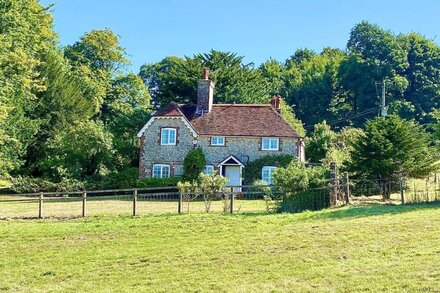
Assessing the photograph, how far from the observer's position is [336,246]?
13398mm

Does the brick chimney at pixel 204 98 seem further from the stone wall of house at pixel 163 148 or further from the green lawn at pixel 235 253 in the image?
the green lawn at pixel 235 253

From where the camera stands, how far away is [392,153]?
24047mm

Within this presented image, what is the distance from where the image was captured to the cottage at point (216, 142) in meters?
38.7

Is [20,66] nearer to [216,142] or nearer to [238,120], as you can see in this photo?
[216,142]

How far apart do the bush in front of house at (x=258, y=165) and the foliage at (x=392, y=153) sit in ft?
42.6

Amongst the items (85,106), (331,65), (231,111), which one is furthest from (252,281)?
(331,65)

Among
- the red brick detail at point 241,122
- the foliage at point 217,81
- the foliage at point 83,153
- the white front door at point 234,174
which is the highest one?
the foliage at point 217,81

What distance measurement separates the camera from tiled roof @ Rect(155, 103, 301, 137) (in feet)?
128

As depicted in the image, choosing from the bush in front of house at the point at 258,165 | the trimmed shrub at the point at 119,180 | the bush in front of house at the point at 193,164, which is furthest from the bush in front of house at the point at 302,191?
the trimmed shrub at the point at 119,180

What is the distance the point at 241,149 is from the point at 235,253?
83.4 ft

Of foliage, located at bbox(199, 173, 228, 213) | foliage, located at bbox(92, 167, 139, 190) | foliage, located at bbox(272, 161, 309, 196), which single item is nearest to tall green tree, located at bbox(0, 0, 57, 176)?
foliage, located at bbox(92, 167, 139, 190)

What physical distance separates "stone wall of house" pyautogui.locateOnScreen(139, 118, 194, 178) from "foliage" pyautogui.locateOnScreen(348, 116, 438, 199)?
16603mm

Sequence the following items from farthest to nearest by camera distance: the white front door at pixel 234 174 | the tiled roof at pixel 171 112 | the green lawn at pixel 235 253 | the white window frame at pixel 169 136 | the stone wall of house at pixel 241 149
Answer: the white window frame at pixel 169 136 → the tiled roof at pixel 171 112 → the white front door at pixel 234 174 → the stone wall of house at pixel 241 149 → the green lawn at pixel 235 253

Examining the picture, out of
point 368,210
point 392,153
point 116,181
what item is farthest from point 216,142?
point 368,210
